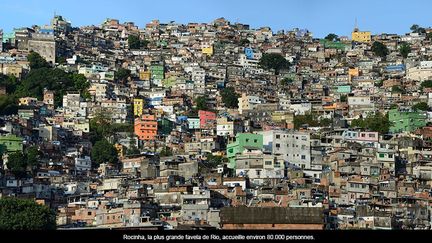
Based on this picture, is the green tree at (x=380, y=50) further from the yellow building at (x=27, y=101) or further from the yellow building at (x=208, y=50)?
the yellow building at (x=27, y=101)

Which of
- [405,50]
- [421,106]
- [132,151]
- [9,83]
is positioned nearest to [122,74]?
[9,83]

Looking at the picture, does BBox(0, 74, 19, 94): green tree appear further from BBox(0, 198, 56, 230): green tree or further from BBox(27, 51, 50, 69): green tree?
BBox(0, 198, 56, 230): green tree

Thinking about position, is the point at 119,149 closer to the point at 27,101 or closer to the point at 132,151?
the point at 132,151

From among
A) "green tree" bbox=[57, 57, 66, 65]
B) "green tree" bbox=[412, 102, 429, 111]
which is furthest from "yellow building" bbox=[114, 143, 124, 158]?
"green tree" bbox=[57, 57, 66, 65]

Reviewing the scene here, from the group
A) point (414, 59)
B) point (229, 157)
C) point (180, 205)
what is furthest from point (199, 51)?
point (180, 205)

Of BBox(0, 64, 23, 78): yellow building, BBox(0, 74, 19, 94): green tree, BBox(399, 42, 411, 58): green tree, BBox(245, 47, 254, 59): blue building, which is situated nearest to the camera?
BBox(0, 74, 19, 94): green tree

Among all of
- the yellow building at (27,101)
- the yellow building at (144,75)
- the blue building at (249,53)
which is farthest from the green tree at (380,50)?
the yellow building at (27,101)
